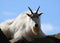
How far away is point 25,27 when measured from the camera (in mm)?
21750

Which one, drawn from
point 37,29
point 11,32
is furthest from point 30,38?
point 11,32

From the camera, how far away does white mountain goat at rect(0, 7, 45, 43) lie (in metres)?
20.9

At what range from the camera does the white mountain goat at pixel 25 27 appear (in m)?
20.9

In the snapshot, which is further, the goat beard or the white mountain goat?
the white mountain goat

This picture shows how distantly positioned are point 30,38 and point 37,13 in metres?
2.32

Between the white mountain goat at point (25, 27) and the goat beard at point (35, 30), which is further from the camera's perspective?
the white mountain goat at point (25, 27)

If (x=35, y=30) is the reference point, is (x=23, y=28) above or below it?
above

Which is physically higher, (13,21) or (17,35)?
(13,21)

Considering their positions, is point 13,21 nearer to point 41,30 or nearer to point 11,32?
point 11,32

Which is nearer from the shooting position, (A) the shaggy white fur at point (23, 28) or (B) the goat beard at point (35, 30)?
(B) the goat beard at point (35, 30)

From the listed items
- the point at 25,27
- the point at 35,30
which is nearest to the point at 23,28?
the point at 25,27

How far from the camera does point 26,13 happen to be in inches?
878

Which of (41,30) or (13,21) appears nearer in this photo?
(41,30)

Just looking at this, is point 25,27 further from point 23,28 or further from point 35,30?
point 35,30
